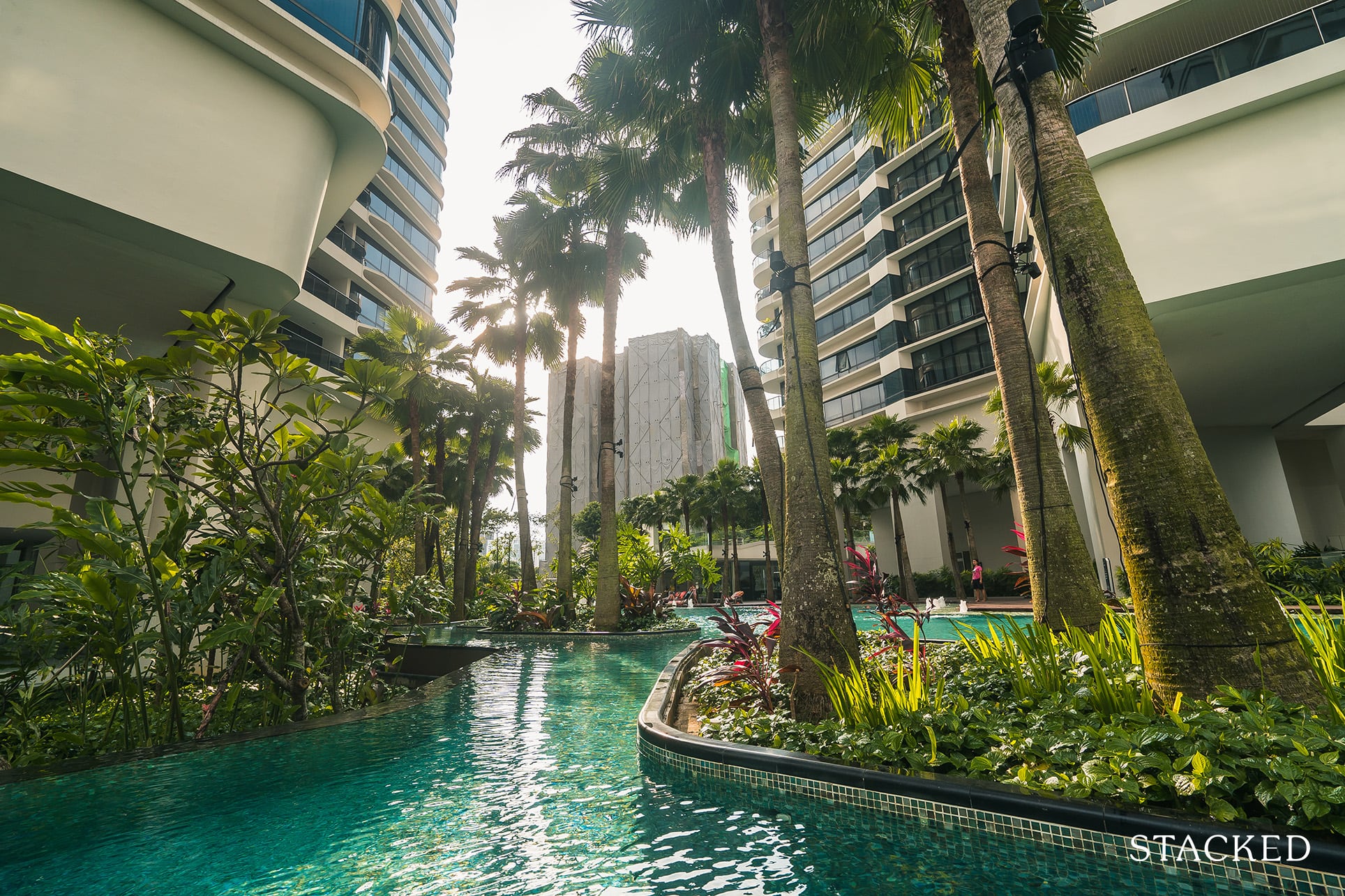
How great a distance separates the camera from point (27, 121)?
20.4 feet

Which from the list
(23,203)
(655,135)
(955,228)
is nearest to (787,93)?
(655,135)

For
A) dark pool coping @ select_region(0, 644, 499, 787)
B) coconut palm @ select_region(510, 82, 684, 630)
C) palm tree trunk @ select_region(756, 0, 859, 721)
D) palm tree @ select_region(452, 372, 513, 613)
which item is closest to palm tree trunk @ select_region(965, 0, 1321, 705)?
palm tree trunk @ select_region(756, 0, 859, 721)

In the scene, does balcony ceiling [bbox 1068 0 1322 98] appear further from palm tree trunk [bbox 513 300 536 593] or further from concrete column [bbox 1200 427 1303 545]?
palm tree trunk [bbox 513 300 536 593]

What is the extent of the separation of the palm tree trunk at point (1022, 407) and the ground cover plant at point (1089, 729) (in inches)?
24.7

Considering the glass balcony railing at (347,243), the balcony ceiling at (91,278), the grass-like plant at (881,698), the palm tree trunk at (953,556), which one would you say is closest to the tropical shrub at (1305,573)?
the palm tree trunk at (953,556)

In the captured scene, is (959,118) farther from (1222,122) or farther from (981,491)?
(981,491)

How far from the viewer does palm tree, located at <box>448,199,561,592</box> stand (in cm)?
1789

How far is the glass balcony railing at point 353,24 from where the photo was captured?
359 inches

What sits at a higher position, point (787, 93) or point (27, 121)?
point (27, 121)

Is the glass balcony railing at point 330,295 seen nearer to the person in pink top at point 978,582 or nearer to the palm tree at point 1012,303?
the palm tree at point 1012,303

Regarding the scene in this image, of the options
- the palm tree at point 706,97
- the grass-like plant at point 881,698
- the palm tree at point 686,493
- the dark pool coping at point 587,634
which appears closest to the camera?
the grass-like plant at point 881,698

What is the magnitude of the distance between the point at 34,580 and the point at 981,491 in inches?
1307

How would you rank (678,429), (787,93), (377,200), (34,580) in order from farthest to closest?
(678,429), (377,200), (787,93), (34,580)

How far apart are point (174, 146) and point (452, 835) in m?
8.94
